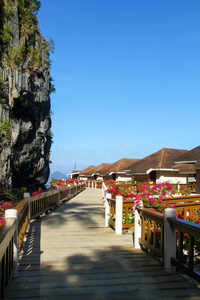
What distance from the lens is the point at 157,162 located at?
2806cm

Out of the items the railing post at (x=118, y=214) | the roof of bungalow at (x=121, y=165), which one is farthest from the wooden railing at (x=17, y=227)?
the roof of bungalow at (x=121, y=165)

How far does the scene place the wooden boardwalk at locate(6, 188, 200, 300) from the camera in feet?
12.0

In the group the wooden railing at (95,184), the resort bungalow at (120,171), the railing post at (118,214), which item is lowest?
the wooden railing at (95,184)

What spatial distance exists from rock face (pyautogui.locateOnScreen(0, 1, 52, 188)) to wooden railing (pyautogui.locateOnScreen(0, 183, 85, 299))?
7126mm

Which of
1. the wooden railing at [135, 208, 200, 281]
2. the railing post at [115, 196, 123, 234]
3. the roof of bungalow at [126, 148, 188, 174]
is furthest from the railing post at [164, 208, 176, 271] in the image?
the roof of bungalow at [126, 148, 188, 174]

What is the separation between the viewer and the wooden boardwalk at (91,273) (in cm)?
366

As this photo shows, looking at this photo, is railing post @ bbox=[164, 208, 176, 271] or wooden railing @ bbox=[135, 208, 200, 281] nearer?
wooden railing @ bbox=[135, 208, 200, 281]

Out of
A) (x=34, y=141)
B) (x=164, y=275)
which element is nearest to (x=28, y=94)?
(x=34, y=141)

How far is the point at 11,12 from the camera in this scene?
22.4 metres

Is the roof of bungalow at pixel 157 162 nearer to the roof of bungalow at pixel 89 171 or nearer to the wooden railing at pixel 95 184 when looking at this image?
the wooden railing at pixel 95 184

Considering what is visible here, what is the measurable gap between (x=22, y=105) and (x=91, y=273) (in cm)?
2030

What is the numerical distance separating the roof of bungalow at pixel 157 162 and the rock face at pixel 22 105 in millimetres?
10580

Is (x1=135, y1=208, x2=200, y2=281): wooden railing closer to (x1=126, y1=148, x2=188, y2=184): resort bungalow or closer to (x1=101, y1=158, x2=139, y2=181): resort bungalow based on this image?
(x1=126, y1=148, x2=188, y2=184): resort bungalow

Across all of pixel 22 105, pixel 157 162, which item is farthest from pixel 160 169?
pixel 22 105
